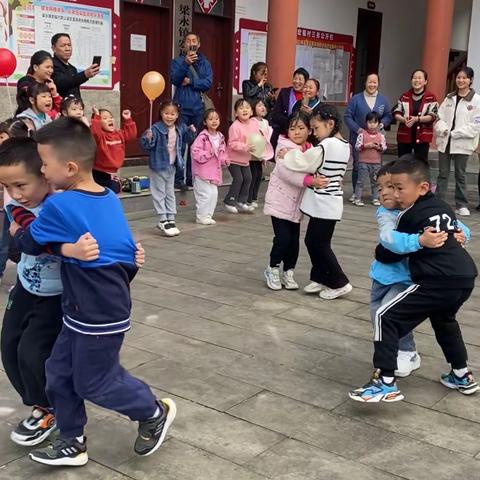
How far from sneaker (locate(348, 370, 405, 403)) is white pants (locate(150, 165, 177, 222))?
13.2 ft

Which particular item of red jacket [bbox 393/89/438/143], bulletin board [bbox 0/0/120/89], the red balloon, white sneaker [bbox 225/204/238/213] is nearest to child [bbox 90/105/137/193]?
the red balloon

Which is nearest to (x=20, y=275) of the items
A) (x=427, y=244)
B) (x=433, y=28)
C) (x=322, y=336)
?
(x=427, y=244)

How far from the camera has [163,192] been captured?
7.17 meters

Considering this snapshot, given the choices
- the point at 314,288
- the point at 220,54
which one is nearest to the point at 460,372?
the point at 314,288

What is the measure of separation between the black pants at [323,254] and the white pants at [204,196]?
2584 mm

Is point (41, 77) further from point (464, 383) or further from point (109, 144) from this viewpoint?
point (464, 383)

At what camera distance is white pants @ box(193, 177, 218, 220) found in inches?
300

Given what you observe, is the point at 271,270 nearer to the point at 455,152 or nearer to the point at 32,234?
the point at 32,234

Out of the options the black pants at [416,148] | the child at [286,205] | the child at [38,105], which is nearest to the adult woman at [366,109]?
the black pants at [416,148]

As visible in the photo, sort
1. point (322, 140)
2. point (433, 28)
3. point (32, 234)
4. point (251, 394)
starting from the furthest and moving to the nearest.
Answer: point (433, 28) → point (322, 140) → point (251, 394) → point (32, 234)

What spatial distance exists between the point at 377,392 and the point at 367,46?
1257 cm

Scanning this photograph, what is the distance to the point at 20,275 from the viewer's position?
282 cm

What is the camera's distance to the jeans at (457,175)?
344 inches

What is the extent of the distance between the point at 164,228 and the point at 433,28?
7.01 meters
